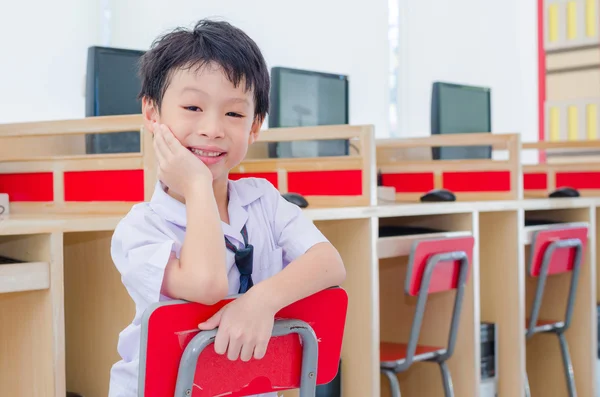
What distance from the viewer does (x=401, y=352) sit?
237 cm

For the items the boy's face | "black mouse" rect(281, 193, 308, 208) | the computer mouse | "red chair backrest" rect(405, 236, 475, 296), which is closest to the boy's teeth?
the boy's face

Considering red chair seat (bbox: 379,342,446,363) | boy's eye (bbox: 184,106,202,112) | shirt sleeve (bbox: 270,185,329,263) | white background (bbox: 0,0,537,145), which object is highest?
white background (bbox: 0,0,537,145)

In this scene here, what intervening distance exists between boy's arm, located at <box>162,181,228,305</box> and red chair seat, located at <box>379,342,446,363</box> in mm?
1317

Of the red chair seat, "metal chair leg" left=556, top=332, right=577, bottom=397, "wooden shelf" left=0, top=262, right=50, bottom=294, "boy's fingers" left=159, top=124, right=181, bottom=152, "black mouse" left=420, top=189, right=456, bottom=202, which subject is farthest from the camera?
"metal chair leg" left=556, top=332, right=577, bottom=397

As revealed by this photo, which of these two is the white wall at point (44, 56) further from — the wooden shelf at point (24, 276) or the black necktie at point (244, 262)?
the black necktie at point (244, 262)

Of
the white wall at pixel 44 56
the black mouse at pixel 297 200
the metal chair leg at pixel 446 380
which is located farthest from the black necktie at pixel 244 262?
the white wall at pixel 44 56

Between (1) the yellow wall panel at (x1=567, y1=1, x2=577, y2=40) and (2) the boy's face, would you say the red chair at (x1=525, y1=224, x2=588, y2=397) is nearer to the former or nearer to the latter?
(2) the boy's face

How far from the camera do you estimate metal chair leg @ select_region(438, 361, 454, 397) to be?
7.63ft

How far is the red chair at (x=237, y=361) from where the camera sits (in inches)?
38.4

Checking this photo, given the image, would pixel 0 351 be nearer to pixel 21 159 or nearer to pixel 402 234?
pixel 21 159

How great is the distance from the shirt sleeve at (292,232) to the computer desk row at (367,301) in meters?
0.45

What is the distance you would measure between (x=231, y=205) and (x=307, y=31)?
2.78 meters

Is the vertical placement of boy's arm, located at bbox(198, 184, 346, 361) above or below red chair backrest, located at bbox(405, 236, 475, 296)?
above

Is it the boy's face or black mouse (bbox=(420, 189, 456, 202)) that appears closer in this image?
the boy's face
